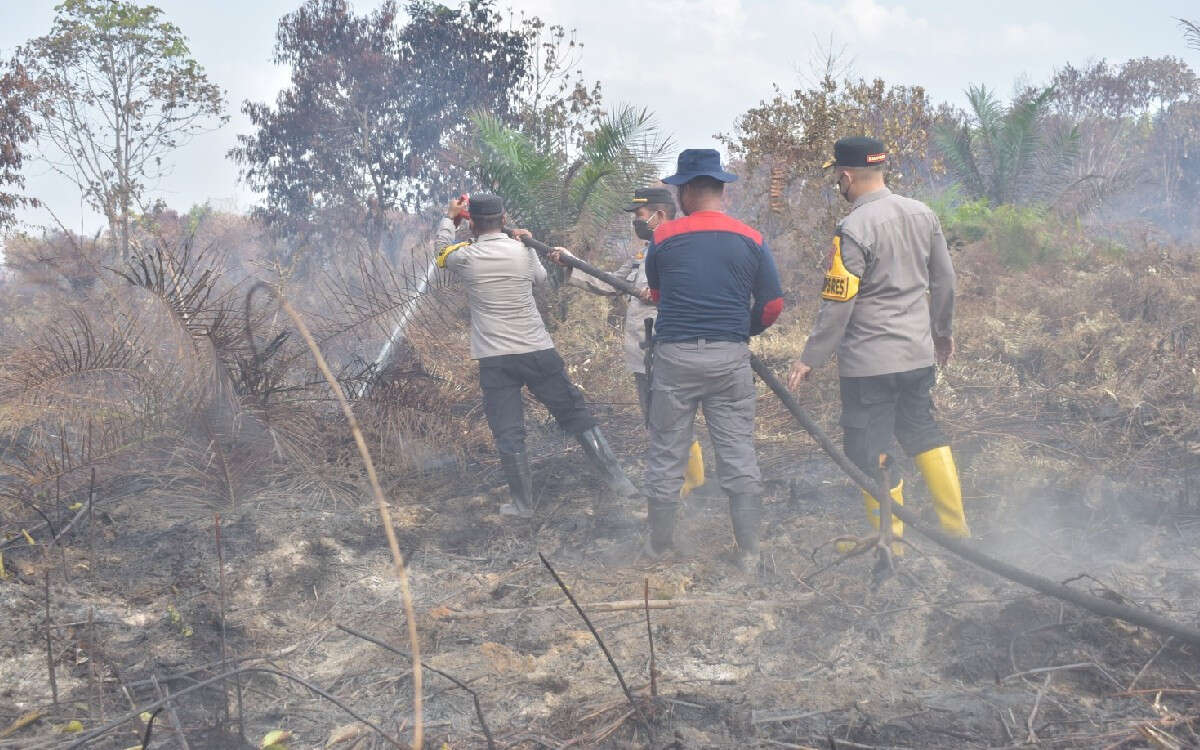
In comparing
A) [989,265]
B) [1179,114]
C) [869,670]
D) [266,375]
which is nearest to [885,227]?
[869,670]

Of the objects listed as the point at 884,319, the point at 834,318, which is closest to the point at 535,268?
the point at 834,318

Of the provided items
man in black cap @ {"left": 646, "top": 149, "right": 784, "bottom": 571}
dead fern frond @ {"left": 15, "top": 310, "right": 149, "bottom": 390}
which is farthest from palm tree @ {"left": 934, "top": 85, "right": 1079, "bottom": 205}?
dead fern frond @ {"left": 15, "top": 310, "right": 149, "bottom": 390}

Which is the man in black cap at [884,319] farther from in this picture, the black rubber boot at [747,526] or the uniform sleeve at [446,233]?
the uniform sleeve at [446,233]

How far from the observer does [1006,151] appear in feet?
50.1

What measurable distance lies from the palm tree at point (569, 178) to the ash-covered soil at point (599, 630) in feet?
17.2

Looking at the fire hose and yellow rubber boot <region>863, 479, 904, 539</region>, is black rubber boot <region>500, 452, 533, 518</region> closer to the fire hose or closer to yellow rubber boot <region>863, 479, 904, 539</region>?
the fire hose

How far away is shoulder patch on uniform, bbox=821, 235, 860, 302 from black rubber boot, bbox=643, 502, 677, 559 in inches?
52.8

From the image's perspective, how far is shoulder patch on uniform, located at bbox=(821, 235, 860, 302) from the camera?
4113mm

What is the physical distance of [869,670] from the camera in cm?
319

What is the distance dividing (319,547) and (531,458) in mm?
2139

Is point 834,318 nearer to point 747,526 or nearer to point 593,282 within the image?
point 747,526

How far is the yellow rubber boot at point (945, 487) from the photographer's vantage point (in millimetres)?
4246

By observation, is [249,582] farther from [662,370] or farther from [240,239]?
[240,239]

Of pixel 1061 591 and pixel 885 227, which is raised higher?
pixel 885 227
